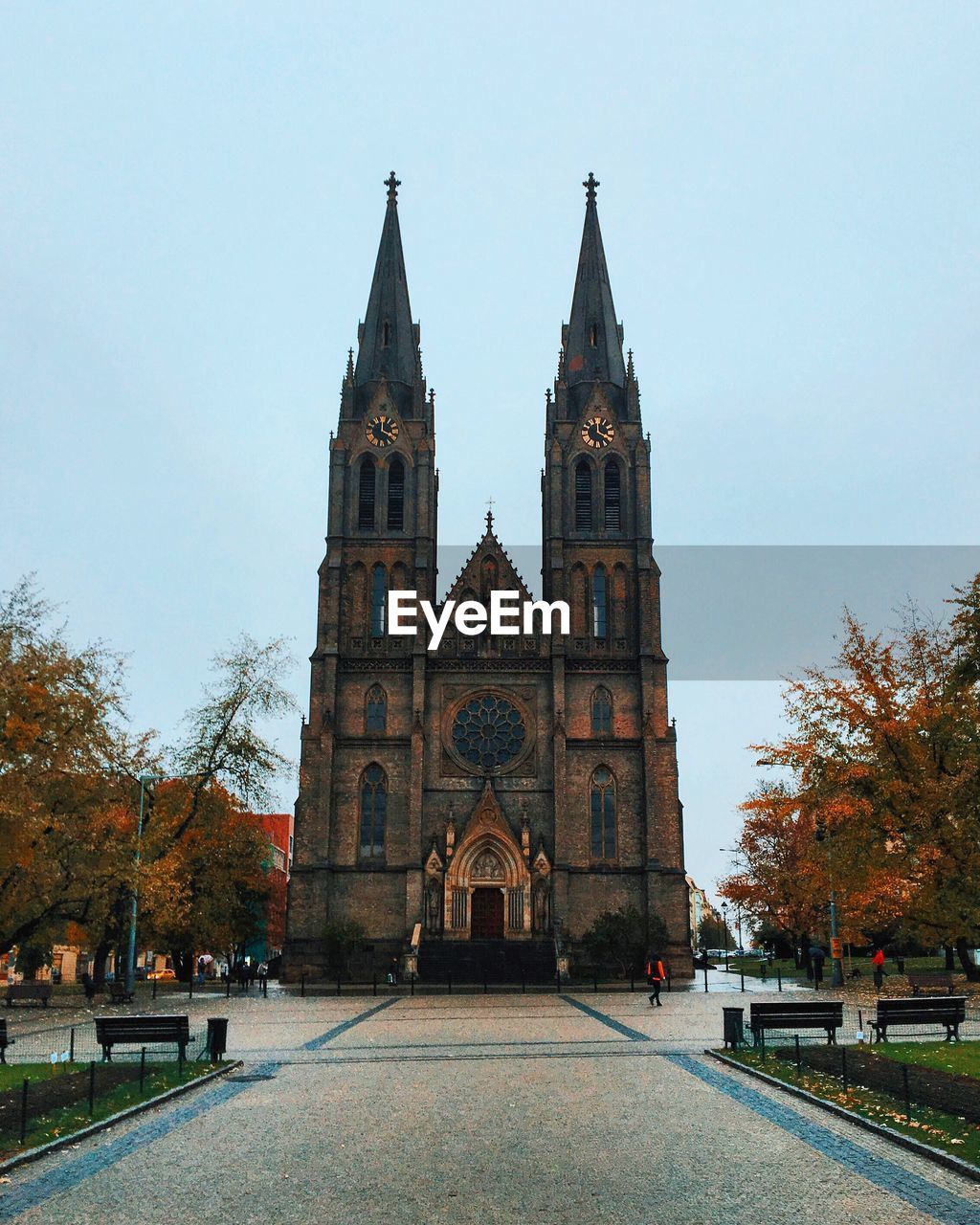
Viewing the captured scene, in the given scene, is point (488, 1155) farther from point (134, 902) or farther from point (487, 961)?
point (487, 961)

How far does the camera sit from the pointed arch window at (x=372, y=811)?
54.7m

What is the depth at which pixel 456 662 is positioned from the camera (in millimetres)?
57500

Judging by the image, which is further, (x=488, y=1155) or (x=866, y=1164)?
(x=488, y=1155)

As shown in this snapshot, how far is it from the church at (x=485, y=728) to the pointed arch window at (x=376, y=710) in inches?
4.3

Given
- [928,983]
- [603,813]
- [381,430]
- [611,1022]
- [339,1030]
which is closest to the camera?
[339,1030]

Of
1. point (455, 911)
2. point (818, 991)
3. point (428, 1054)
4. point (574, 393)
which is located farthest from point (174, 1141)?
point (574, 393)

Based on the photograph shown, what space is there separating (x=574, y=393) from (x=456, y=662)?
16.2 metres

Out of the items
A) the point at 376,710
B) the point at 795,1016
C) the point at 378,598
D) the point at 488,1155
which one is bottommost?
the point at 488,1155

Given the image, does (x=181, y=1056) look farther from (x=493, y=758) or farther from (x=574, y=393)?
(x=574, y=393)

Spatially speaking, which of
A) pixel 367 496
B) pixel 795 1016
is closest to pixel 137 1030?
pixel 795 1016

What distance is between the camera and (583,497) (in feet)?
200

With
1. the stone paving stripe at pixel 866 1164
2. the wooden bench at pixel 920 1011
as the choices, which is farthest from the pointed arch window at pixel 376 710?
the stone paving stripe at pixel 866 1164

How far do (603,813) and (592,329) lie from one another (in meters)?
26.4

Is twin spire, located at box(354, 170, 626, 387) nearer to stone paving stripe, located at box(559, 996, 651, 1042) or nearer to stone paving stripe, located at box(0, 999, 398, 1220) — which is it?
stone paving stripe, located at box(559, 996, 651, 1042)
